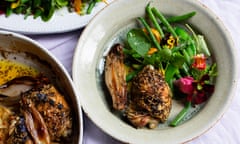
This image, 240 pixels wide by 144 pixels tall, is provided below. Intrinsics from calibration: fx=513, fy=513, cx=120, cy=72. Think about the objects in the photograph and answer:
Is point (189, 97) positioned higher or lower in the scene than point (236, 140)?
higher

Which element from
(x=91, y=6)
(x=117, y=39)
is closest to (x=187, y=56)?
(x=117, y=39)

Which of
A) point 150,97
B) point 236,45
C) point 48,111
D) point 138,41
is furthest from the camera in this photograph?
point 236,45

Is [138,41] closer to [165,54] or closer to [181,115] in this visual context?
[165,54]

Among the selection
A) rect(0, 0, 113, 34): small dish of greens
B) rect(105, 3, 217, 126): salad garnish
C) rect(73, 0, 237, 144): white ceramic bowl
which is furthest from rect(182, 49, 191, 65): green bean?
rect(0, 0, 113, 34): small dish of greens

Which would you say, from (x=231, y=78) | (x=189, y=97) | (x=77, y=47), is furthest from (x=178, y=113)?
(x=77, y=47)

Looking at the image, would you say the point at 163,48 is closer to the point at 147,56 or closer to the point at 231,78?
the point at 147,56

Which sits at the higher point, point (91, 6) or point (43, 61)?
point (91, 6)

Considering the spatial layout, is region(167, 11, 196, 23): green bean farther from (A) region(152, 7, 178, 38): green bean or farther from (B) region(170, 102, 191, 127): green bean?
(B) region(170, 102, 191, 127): green bean
